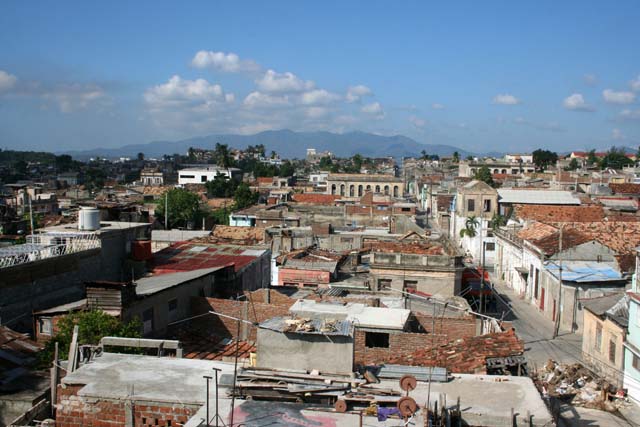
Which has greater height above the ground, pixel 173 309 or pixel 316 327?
pixel 316 327

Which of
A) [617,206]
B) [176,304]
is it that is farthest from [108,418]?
[617,206]

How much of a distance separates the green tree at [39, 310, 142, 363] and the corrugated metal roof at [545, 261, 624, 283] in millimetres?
25185

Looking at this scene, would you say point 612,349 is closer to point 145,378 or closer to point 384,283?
point 384,283

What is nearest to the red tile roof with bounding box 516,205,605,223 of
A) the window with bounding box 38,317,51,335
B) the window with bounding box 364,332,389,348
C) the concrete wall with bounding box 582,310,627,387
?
the concrete wall with bounding box 582,310,627,387

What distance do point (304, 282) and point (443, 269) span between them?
6543 millimetres

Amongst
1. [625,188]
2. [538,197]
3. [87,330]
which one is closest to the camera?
[87,330]

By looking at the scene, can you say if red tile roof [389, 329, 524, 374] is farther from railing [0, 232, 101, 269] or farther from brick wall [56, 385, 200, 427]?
railing [0, 232, 101, 269]

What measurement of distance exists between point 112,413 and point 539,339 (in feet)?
83.3

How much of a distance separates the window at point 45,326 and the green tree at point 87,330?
6.98 ft

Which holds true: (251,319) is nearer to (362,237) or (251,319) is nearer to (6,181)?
(362,237)

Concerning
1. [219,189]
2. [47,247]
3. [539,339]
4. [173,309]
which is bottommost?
[539,339]

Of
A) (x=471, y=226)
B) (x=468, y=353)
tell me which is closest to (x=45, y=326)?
(x=468, y=353)

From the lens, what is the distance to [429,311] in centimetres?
2220

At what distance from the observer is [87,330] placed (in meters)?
14.7
